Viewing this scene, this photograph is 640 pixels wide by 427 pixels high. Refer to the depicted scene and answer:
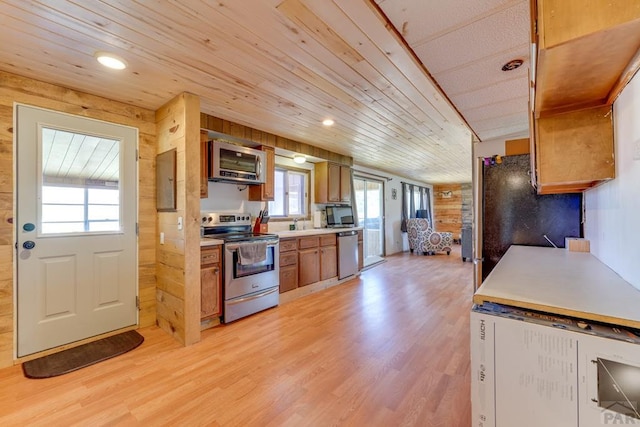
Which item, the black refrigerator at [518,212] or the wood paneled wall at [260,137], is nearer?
the black refrigerator at [518,212]

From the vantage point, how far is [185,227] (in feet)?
7.77

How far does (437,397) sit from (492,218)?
1952 millimetres

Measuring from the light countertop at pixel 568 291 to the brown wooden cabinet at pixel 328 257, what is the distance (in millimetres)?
2647

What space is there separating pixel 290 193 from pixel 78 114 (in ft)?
8.94

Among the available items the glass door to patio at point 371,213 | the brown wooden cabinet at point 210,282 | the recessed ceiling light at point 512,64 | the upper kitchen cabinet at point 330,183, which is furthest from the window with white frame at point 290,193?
the recessed ceiling light at point 512,64

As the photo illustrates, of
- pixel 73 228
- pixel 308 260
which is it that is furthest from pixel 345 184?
pixel 73 228

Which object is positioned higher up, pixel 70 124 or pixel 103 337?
pixel 70 124

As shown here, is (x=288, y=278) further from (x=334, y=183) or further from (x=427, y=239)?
(x=427, y=239)

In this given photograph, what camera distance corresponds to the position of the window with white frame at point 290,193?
168 inches

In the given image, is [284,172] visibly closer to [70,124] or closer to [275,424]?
[70,124]

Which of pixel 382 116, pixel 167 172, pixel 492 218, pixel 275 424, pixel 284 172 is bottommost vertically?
pixel 275 424

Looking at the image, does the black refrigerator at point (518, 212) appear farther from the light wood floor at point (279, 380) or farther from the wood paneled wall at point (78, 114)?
the wood paneled wall at point (78, 114)

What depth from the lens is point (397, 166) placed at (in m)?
6.20

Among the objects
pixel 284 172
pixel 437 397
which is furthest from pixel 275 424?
pixel 284 172
